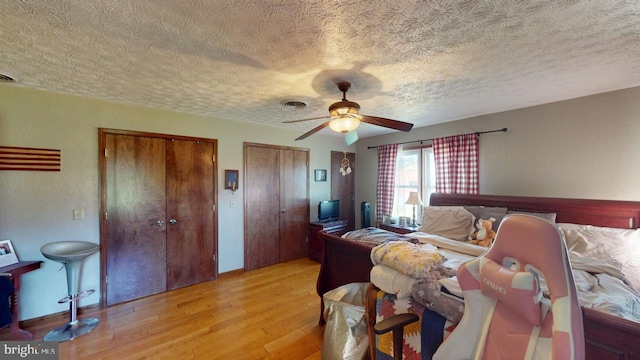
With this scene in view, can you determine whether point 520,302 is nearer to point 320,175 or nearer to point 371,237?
point 371,237

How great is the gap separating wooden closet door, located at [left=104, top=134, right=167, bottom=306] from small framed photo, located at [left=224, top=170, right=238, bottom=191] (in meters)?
0.82

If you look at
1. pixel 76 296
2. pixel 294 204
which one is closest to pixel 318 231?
pixel 294 204

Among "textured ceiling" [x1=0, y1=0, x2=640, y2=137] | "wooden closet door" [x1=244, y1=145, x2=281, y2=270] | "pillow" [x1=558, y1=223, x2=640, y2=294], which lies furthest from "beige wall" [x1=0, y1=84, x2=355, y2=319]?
"pillow" [x1=558, y1=223, x2=640, y2=294]

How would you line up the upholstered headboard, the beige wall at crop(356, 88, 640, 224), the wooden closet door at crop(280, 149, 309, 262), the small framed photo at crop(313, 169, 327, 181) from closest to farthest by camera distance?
1. the upholstered headboard
2. the beige wall at crop(356, 88, 640, 224)
3. the wooden closet door at crop(280, 149, 309, 262)
4. the small framed photo at crop(313, 169, 327, 181)

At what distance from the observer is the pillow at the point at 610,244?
6.79 ft

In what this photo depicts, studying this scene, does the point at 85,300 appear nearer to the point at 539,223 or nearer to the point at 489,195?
the point at 539,223

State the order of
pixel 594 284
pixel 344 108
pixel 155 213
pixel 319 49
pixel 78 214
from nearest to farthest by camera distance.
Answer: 1. pixel 594 284
2. pixel 319 49
3. pixel 344 108
4. pixel 78 214
5. pixel 155 213

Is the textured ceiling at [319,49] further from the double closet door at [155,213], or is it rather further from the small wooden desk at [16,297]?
the small wooden desk at [16,297]

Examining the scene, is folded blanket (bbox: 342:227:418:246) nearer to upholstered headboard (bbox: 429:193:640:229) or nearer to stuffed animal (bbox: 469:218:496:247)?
stuffed animal (bbox: 469:218:496:247)

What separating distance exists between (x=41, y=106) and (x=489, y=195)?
5476mm

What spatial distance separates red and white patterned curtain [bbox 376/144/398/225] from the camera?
188 inches

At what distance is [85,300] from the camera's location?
2797 mm

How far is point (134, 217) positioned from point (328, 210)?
3.05 meters

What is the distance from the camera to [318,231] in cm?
449
